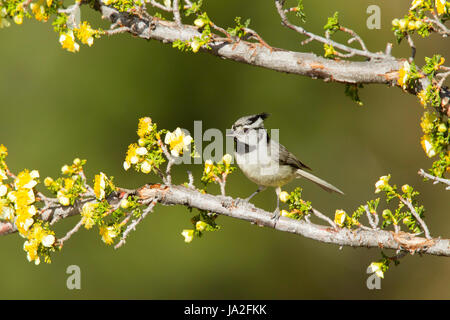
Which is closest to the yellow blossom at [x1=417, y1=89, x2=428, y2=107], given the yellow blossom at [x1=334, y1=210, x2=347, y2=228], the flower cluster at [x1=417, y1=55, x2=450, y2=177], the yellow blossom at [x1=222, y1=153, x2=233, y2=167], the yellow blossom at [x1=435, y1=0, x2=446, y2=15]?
the flower cluster at [x1=417, y1=55, x2=450, y2=177]

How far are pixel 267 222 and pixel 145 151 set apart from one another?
0.87m

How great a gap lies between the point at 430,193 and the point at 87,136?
5.22 metres

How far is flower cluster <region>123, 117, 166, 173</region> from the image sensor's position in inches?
132

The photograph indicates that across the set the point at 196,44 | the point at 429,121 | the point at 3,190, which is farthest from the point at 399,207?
the point at 3,190

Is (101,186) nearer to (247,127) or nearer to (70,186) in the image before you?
(70,186)

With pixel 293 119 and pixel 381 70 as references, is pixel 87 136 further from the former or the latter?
pixel 381 70

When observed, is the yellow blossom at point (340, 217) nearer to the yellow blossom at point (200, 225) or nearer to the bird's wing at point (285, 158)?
the yellow blossom at point (200, 225)

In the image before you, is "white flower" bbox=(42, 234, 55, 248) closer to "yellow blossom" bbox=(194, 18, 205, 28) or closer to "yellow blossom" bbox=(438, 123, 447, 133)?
"yellow blossom" bbox=(194, 18, 205, 28)

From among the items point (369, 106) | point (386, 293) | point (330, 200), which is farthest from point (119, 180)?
point (386, 293)

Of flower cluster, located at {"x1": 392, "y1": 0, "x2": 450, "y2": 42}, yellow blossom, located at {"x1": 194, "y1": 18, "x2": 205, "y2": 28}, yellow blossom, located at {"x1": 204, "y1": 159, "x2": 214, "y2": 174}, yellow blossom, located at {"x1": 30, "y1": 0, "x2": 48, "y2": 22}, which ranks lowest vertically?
yellow blossom, located at {"x1": 204, "y1": 159, "x2": 214, "y2": 174}

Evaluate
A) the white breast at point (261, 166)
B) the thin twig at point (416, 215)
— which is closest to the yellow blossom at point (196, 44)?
the thin twig at point (416, 215)

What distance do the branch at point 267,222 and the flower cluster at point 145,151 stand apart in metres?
0.18

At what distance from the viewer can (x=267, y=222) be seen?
345 cm

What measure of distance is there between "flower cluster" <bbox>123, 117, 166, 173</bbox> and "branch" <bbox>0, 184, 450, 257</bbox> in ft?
0.60
